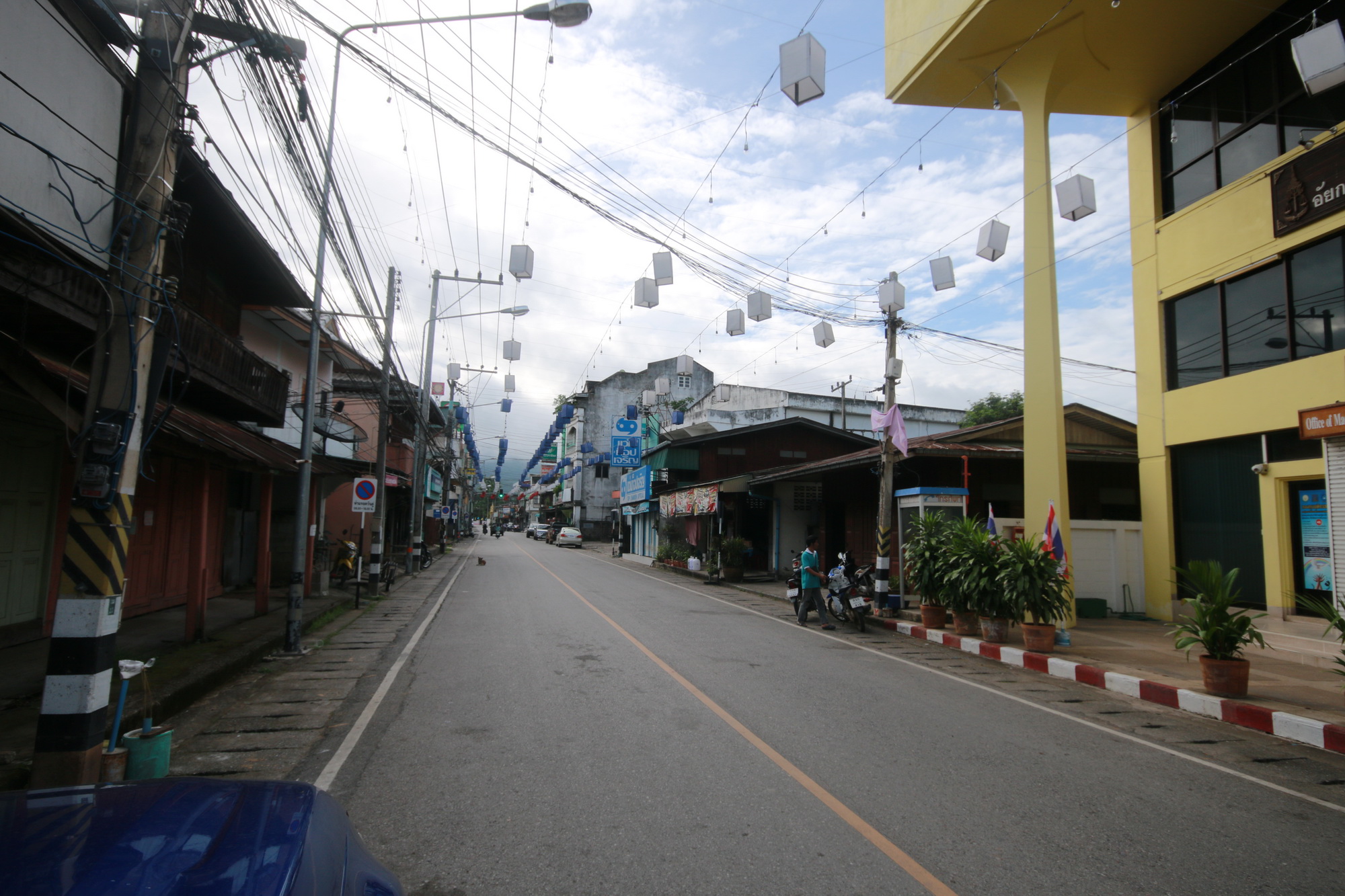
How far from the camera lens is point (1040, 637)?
11.4 m

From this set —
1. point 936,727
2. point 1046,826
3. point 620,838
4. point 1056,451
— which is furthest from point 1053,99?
point 620,838

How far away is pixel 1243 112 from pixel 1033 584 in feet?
30.6

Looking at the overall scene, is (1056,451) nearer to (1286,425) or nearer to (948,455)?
(1286,425)

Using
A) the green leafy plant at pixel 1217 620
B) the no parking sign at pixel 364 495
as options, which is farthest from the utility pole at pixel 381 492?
the green leafy plant at pixel 1217 620

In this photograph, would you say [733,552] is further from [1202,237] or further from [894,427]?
[1202,237]

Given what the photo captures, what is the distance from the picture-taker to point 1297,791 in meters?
5.75

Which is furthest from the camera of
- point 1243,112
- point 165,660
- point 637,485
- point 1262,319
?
point 637,485

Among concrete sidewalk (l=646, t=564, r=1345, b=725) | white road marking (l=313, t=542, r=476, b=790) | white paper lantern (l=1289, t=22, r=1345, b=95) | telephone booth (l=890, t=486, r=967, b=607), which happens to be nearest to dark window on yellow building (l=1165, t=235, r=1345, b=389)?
white paper lantern (l=1289, t=22, r=1345, b=95)

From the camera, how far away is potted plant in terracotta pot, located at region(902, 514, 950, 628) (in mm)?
13617

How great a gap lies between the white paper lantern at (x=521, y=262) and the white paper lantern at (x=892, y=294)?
7.04 m

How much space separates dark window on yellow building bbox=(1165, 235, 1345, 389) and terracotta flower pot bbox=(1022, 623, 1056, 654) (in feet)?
19.9

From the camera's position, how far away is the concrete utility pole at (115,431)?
5191 mm

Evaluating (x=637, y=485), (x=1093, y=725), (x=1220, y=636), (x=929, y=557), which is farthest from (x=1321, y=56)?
(x=637, y=485)

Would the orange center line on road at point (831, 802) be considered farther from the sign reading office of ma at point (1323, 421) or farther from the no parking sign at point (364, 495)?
the no parking sign at point (364, 495)
